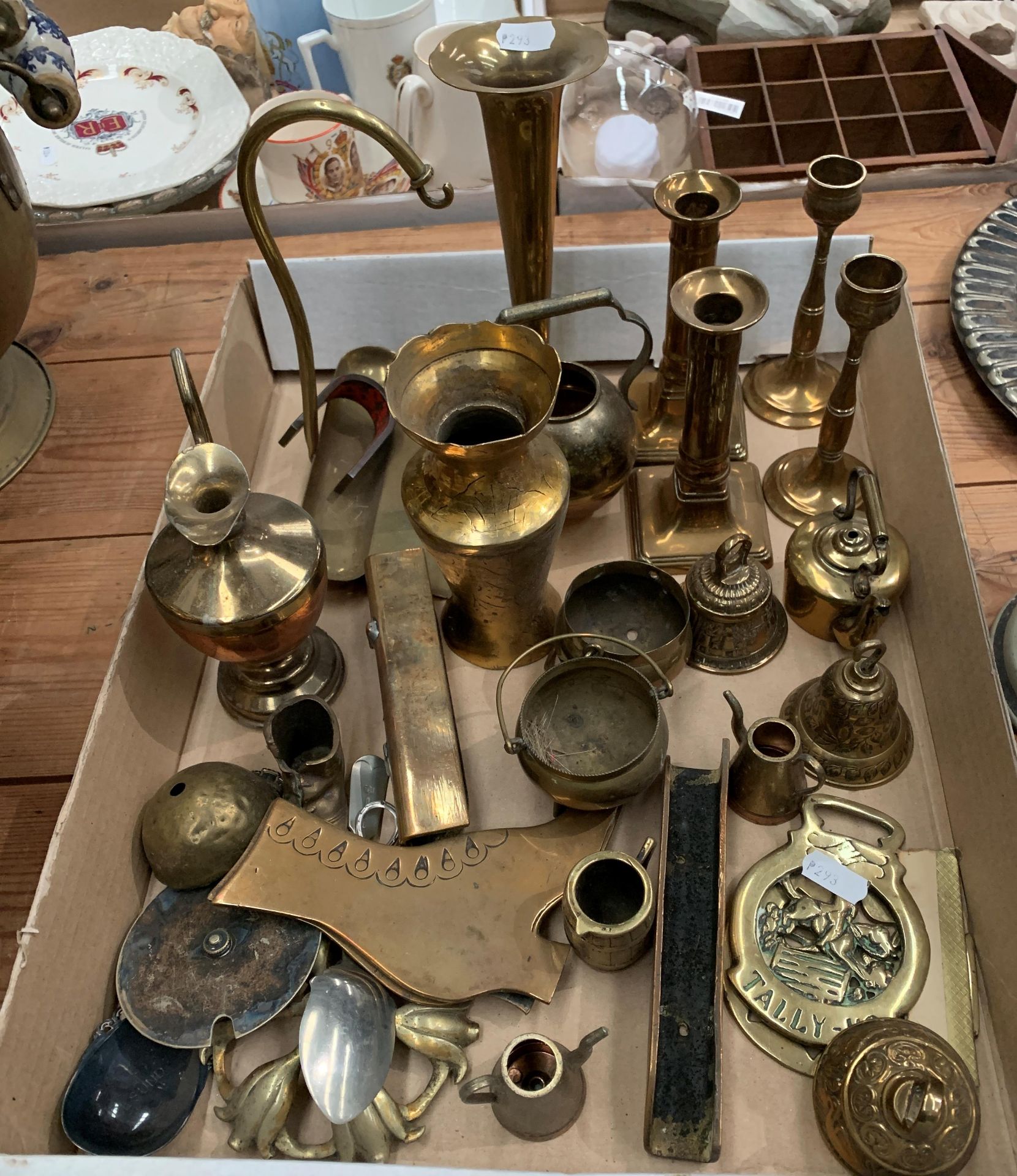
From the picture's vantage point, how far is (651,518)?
1171 mm

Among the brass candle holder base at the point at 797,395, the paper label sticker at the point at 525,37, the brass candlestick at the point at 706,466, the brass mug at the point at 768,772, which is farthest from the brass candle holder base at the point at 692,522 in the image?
the paper label sticker at the point at 525,37

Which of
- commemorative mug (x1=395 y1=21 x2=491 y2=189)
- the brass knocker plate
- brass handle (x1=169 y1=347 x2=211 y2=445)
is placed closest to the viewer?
the brass knocker plate

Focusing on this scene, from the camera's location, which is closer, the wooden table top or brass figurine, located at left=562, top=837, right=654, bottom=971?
brass figurine, located at left=562, top=837, right=654, bottom=971

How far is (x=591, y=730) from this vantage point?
3.14 ft

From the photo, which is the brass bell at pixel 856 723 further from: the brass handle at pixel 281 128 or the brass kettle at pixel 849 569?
the brass handle at pixel 281 128

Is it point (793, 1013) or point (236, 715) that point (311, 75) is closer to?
point (236, 715)

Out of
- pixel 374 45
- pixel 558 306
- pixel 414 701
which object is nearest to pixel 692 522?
pixel 558 306

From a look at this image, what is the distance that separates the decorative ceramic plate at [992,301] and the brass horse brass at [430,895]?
30.5 inches

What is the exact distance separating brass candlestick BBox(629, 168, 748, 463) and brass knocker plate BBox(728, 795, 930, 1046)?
21.0 inches

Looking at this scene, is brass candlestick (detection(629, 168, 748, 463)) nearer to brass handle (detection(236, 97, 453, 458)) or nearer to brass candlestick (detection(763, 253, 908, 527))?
brass candlestick (detection(763, 253, 908, 527))

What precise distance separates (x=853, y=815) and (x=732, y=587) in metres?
0.27

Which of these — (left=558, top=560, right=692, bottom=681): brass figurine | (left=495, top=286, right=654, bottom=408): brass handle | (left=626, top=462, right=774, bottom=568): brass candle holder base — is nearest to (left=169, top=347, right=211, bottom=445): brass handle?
(left=495, top=286, right=654, bottom=408): brass handle

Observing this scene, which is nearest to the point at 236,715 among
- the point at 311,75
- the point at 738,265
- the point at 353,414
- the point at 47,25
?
the point at 353,414

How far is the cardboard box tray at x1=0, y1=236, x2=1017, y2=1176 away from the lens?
0.77 meters
